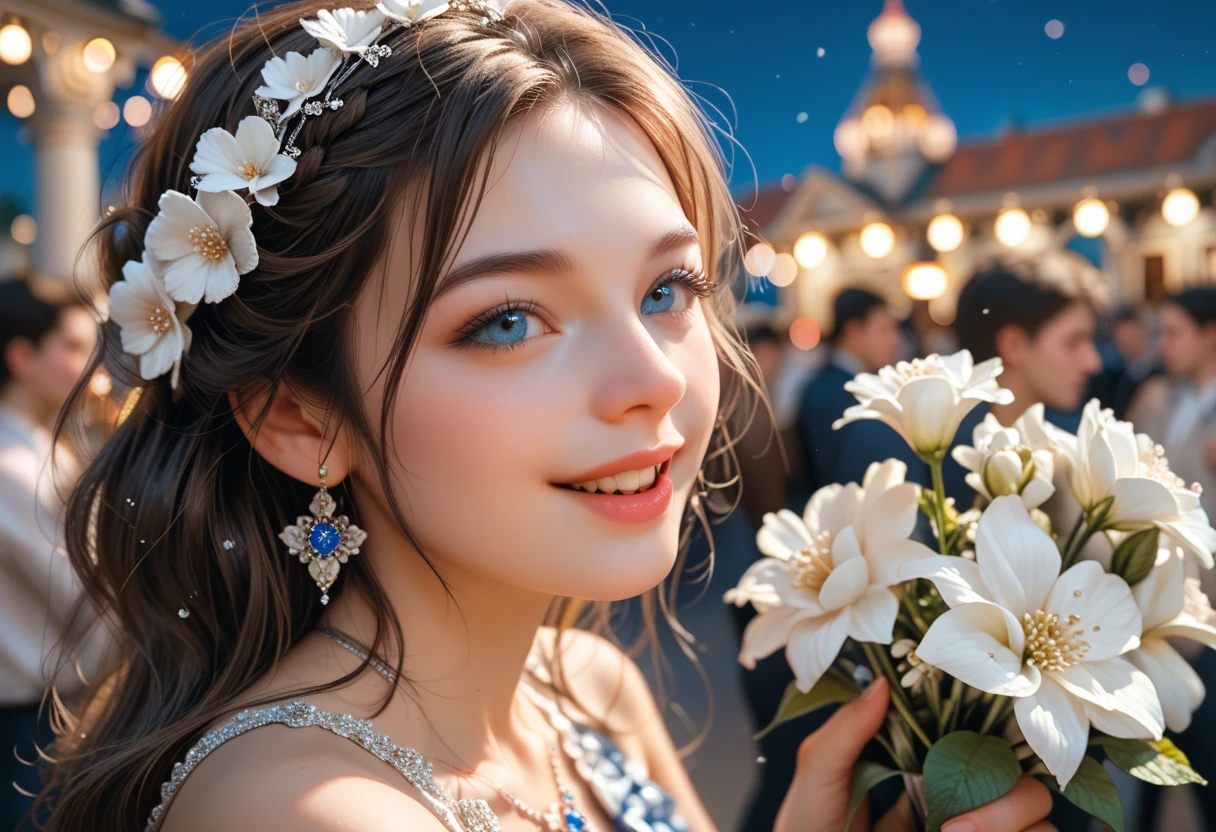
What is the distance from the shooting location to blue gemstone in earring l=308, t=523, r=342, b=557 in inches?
40.6

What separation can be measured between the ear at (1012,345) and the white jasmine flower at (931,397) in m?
1.58

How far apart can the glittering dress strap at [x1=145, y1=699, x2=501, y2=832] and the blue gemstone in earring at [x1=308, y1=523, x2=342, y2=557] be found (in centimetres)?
17

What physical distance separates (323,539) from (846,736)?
23.4 inches

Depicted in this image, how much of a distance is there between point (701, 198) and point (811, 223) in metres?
7.19

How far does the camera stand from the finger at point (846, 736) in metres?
0.99

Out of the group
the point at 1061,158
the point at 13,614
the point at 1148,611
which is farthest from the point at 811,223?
the point at 1148,611

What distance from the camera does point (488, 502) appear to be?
91 centimetres

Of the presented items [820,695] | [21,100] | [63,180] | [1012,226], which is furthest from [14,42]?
[1012,226]

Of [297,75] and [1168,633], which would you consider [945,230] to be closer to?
[1168,633]

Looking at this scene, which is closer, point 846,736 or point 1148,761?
point 1148,761

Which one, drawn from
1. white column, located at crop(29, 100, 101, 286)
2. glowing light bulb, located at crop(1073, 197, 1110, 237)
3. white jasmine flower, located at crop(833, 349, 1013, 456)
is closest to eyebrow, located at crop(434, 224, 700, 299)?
white jasmine flower, located at crop(833, 349, 1013, 456)

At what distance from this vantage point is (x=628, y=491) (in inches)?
37.0

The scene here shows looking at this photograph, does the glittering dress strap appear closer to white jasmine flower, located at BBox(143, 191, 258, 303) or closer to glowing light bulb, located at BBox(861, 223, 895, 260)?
white jasmine flower, located at BBox(143, 191, 258, 303)

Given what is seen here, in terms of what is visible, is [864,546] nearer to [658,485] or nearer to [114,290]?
[658,485]
